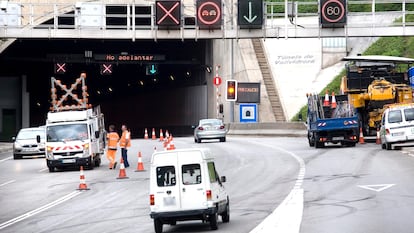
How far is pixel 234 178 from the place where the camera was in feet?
90.8

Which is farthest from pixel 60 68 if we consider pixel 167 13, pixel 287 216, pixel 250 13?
pixel 287 216

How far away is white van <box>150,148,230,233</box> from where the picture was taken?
54.0ft

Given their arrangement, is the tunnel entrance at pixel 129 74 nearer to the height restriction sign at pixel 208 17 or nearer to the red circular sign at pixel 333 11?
the height restriction sign at pixel 208 17

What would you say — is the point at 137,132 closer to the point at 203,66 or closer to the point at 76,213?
the point at 203,66

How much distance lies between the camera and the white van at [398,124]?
35.8 meters

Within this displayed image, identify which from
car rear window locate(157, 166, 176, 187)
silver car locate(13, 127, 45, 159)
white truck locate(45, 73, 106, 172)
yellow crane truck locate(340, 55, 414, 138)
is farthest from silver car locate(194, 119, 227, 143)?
car rear window locate(157, 166, 176, 187)

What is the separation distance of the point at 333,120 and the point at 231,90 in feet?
69.1

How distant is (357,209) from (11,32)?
2638cm

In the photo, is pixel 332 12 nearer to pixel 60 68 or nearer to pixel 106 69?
pixel 106 69

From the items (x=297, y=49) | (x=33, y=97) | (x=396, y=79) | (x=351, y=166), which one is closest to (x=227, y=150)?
(x=396, y=79)

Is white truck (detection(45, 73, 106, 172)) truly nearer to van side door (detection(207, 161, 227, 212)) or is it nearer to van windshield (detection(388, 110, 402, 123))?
van windshield (detection(388, 110, 402, 123))

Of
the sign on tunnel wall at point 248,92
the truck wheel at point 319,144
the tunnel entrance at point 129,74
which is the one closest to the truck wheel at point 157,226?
the truck wheel at point 319,144

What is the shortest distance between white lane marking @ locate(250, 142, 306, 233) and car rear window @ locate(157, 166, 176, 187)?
1.92 metres

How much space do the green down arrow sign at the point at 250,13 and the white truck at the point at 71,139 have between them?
9.13 metres
